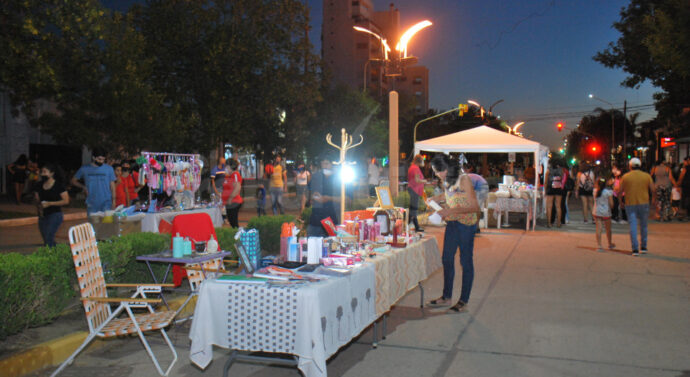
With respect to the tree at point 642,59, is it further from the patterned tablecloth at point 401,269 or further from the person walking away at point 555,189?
the patterned tablecloth at point 401,269

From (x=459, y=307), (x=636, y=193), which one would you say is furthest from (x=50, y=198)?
(x=636, y=193)

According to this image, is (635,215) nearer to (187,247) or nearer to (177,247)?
(187,247)

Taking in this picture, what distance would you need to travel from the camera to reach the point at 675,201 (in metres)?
19.1

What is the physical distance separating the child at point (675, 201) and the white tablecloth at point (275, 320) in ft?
59.0

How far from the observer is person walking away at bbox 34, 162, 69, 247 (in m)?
9.11

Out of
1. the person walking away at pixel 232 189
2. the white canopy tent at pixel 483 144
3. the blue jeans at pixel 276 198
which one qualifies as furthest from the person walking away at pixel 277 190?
the person walking away at pixel 232 189

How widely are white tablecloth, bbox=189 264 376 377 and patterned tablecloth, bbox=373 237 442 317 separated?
993 millimetres

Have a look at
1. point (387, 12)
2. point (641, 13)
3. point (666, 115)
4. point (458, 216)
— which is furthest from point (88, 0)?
point (387, 12)

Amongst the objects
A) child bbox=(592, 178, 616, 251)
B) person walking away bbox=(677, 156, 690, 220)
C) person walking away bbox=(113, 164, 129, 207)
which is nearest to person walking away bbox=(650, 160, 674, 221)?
person walking away bbox=(677, 156, 690, 220)

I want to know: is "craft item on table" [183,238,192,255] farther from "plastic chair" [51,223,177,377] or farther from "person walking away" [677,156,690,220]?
"person walking away" [677,156,690,220]

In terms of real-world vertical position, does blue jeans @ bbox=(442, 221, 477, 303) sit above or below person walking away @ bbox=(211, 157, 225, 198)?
below

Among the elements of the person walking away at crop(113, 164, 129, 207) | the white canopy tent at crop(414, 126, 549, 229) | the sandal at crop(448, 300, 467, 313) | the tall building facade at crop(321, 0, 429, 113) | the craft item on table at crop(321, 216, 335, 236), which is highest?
the tall building facade at crop(321, 0, 429, 113)

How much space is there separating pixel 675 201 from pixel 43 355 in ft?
65.1

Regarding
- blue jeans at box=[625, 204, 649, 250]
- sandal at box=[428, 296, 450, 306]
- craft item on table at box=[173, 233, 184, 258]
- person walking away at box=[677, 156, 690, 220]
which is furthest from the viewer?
person walking away at box=[677, 156, 690, 220]
